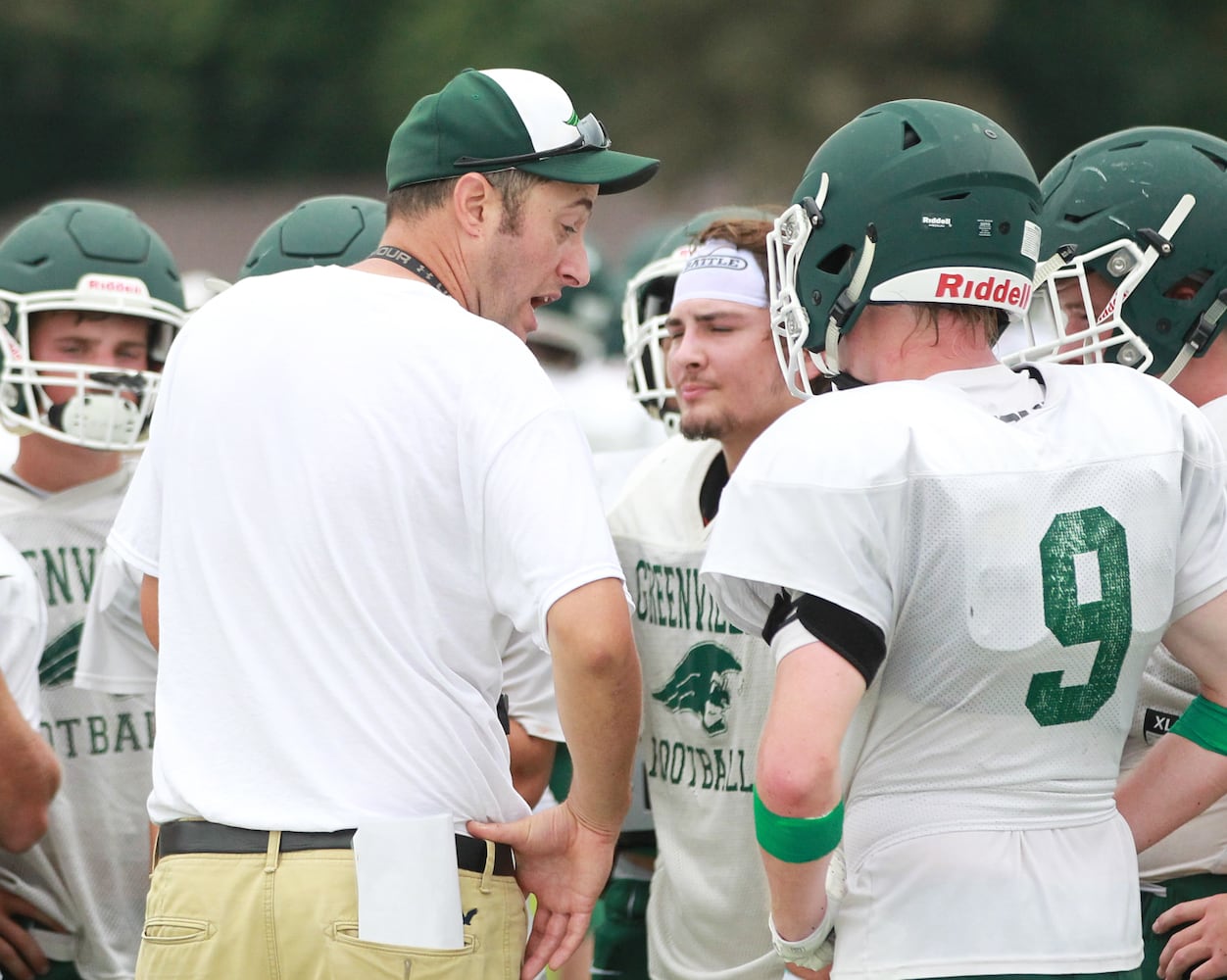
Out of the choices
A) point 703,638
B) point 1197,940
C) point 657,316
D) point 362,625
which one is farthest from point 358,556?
point 657,316

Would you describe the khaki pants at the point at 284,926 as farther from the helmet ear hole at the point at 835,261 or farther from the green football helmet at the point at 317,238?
the green football helmet at the point at 317,238

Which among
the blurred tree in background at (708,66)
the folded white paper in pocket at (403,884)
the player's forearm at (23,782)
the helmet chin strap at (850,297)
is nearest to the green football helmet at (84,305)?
the player's forearm at (23,782)

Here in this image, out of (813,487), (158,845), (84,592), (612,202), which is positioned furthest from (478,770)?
(612,202)

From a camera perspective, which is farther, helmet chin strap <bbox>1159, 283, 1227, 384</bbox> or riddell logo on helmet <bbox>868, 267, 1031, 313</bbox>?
helmet chin strap <bbox>1159, 283, 1227, 384</bbox>

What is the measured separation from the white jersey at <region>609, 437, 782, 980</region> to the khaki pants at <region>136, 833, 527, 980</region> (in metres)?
1.02

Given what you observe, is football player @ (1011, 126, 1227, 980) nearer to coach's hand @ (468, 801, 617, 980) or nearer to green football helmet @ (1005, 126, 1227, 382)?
green football helmet @ (1005, 126, 1227, 382)

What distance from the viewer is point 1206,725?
8.48 feet

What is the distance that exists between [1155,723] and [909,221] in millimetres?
1040

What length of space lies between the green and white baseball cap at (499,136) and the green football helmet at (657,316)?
1324mm

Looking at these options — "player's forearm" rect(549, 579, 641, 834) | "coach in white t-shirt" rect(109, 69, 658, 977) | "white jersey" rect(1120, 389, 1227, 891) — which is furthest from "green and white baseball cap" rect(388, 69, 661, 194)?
"white jersey" rect(1120, 389, 1227, 891)

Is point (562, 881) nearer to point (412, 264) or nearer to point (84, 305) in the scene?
point (412, 264)

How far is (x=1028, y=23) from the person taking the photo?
83.5 feet

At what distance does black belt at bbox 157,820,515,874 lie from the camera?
2.53 meters

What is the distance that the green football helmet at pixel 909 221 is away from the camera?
2.51m
